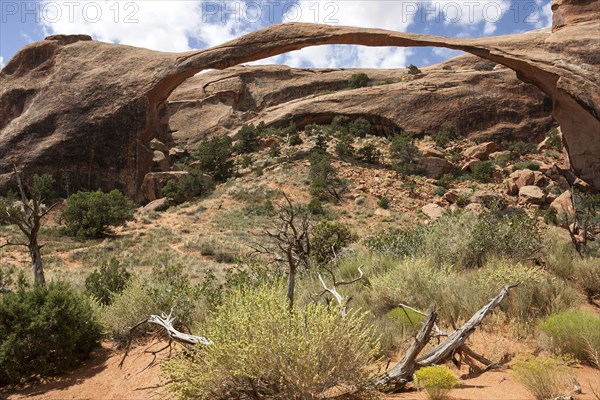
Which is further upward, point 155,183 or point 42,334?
point 42,334

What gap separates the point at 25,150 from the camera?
20.5 meters

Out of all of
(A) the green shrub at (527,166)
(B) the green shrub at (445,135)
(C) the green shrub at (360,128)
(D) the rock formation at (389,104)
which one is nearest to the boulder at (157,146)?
(D) the rock formation at (389,104)

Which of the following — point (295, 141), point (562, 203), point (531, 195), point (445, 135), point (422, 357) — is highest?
point (422, 357)

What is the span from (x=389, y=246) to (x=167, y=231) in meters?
11.4

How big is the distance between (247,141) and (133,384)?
25.6 metres

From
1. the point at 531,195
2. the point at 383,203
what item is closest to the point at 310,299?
the point at 383,203

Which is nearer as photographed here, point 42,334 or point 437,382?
point 437,382

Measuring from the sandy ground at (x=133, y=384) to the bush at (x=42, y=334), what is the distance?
0.58ft

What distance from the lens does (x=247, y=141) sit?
29.0m

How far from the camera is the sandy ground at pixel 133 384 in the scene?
318 centimetres

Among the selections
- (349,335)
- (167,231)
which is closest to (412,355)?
(349,335)

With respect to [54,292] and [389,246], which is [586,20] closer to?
[389,246]

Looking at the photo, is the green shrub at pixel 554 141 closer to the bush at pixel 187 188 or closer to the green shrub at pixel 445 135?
the green shrub at pixel 445 135

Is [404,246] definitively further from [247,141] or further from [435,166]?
[247,141]
